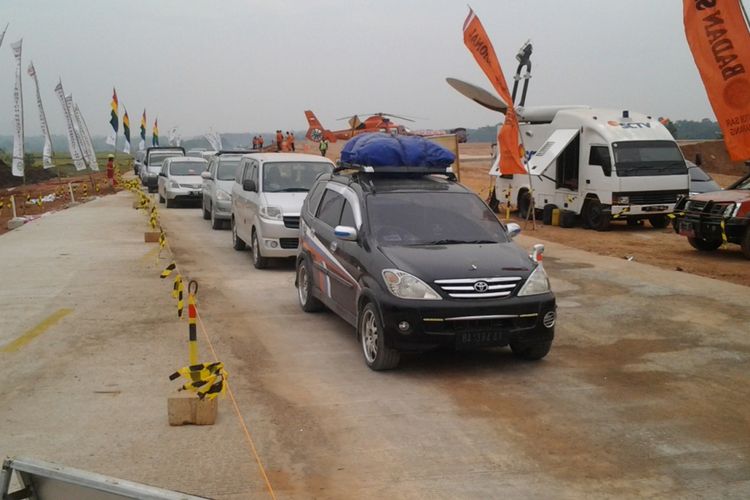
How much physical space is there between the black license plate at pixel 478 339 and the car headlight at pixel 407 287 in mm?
416

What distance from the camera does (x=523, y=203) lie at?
79.4ft

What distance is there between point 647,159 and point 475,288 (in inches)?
552

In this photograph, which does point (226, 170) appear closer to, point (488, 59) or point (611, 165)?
point (488, 59)

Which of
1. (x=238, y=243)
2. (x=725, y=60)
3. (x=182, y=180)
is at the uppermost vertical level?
(x=725, y=60)

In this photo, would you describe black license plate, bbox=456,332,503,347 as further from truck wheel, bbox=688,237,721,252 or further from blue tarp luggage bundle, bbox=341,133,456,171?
truck wheel, bbox=688,237,721,252

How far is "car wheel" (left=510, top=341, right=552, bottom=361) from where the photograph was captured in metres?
7.84

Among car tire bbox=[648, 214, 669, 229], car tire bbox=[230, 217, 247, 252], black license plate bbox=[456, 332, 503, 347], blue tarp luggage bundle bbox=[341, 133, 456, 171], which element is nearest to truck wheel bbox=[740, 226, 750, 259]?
car tire bbox=[648, 214, 669, 229]

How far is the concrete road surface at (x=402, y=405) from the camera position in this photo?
527 centimetres

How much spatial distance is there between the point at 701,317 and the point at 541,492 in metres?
6.03

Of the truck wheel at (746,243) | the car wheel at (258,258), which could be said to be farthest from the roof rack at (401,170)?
the truck wheel at (746,243)

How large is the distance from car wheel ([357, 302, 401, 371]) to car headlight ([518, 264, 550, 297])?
1329 millimetres

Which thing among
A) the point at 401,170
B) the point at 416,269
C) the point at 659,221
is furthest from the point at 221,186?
the point at 416,269

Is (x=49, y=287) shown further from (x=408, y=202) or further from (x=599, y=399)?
(x=599, y=399)

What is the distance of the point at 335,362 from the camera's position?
8078 mm
